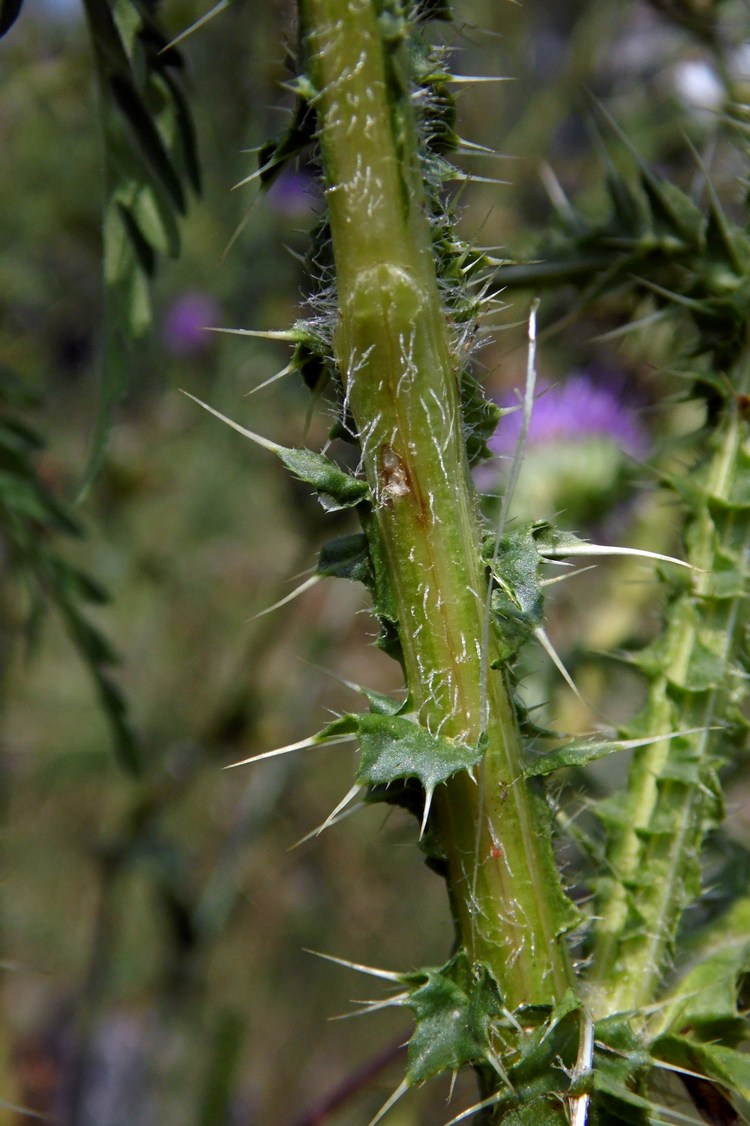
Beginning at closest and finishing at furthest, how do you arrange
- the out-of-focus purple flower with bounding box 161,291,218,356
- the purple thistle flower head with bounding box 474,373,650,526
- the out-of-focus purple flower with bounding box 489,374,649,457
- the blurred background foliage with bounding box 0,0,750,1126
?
1. the blurred background foliage with bounding box 0,0,750,1126
2. the purple thistle flower head with bounding box 474,373,650,526
3. the out-of-focus purple flower with bounding box 489,374,649,457
4. the out-of-focus purple flower with bounding box 161,291,218,356

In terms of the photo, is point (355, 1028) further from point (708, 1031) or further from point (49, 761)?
point (708, 1031)

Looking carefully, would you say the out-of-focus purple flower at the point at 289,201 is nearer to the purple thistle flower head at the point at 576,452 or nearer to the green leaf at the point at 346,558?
the purple thistle flower head at the point at 576,452

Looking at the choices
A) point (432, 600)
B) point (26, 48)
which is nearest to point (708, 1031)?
point (432, 600)

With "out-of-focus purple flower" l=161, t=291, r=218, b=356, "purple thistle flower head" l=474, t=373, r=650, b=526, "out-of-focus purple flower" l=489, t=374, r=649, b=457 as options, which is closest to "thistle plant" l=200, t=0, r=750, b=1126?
"purple thistle flower head" l=474, t=373, r=650, b=526

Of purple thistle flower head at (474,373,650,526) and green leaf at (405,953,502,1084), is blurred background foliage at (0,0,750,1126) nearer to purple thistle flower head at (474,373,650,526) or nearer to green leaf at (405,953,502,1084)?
purple thistle flower head at (474,373,650,526)

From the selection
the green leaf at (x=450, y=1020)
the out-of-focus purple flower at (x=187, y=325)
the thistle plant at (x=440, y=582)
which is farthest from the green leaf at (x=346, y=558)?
the out-of-focus purple flower at (x=187, y=325)

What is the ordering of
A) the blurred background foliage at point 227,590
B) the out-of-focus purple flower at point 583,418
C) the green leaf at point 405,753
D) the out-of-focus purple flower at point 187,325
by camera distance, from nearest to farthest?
1. the green leaf at point 405,753
2. the blurred background foliage at point 227,590
3. the out-of-focus purple flower at point 583,418
4. the out-of-focus purple flower at point 187,325
